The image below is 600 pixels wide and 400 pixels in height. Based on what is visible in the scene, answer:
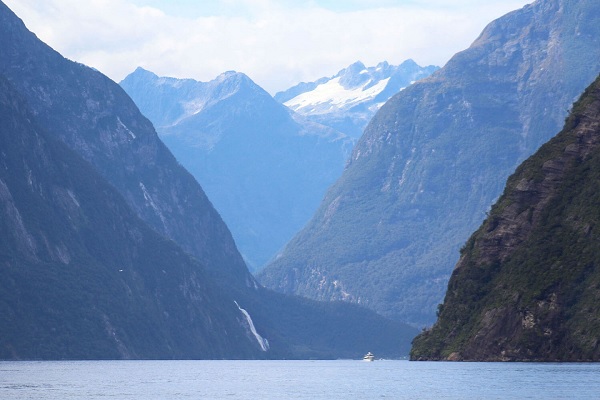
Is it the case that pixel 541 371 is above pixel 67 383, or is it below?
below

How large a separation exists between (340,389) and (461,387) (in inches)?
742

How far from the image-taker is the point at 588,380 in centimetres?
17175

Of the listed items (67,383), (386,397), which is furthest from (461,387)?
(67,383)

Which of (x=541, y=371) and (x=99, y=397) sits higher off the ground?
(x=99, y=397)

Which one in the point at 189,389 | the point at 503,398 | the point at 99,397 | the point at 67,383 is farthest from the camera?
the point at 67,383

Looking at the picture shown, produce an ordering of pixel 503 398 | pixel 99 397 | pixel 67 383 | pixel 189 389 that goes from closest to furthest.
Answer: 1. pixel 503 398
2. pixel 99 397
3. pixel 189 389
4. pixel 67 383

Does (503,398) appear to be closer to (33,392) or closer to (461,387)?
(461,387)

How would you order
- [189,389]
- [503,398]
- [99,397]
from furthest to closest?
[189,389]
[99,397]
[503,398]

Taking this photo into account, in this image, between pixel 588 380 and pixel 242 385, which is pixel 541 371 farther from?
pixel 242 385

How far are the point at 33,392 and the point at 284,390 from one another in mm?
32541

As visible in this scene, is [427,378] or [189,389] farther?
[427,378]

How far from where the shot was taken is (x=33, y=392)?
16688 cm

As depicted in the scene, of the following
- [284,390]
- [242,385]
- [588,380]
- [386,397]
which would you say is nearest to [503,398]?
[386,397]

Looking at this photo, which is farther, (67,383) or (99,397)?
(67,383)
